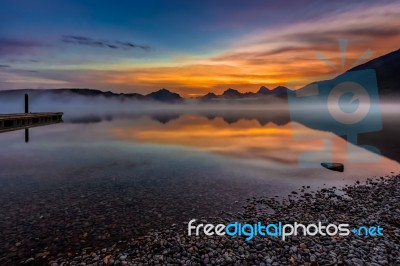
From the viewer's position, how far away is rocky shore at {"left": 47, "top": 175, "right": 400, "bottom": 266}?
8961 millimetres

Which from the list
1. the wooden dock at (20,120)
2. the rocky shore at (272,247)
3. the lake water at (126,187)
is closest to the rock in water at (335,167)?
the lake water at (126,187)

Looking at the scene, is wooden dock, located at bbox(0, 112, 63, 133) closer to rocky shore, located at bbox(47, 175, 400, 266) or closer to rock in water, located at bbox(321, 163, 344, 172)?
rocky shore, located at bbox(47, 175, 400, 266)

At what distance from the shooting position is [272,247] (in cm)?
978

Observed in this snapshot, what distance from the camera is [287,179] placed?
2089 cm

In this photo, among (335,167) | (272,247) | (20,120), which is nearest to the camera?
(272,247)

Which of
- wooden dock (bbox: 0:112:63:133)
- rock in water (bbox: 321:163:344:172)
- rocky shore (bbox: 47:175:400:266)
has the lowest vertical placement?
rocky shore (bbox: 47:175:400:266)

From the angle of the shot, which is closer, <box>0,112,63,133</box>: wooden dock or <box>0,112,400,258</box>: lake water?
<box>0,112,400,258</box>: lake water

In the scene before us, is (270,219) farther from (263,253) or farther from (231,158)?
(231,158)

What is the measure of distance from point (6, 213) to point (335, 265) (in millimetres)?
15034

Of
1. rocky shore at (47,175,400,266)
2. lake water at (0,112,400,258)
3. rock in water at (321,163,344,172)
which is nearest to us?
rocky shore at (47,175,400,266)

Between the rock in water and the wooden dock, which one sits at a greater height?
the wooden dock
